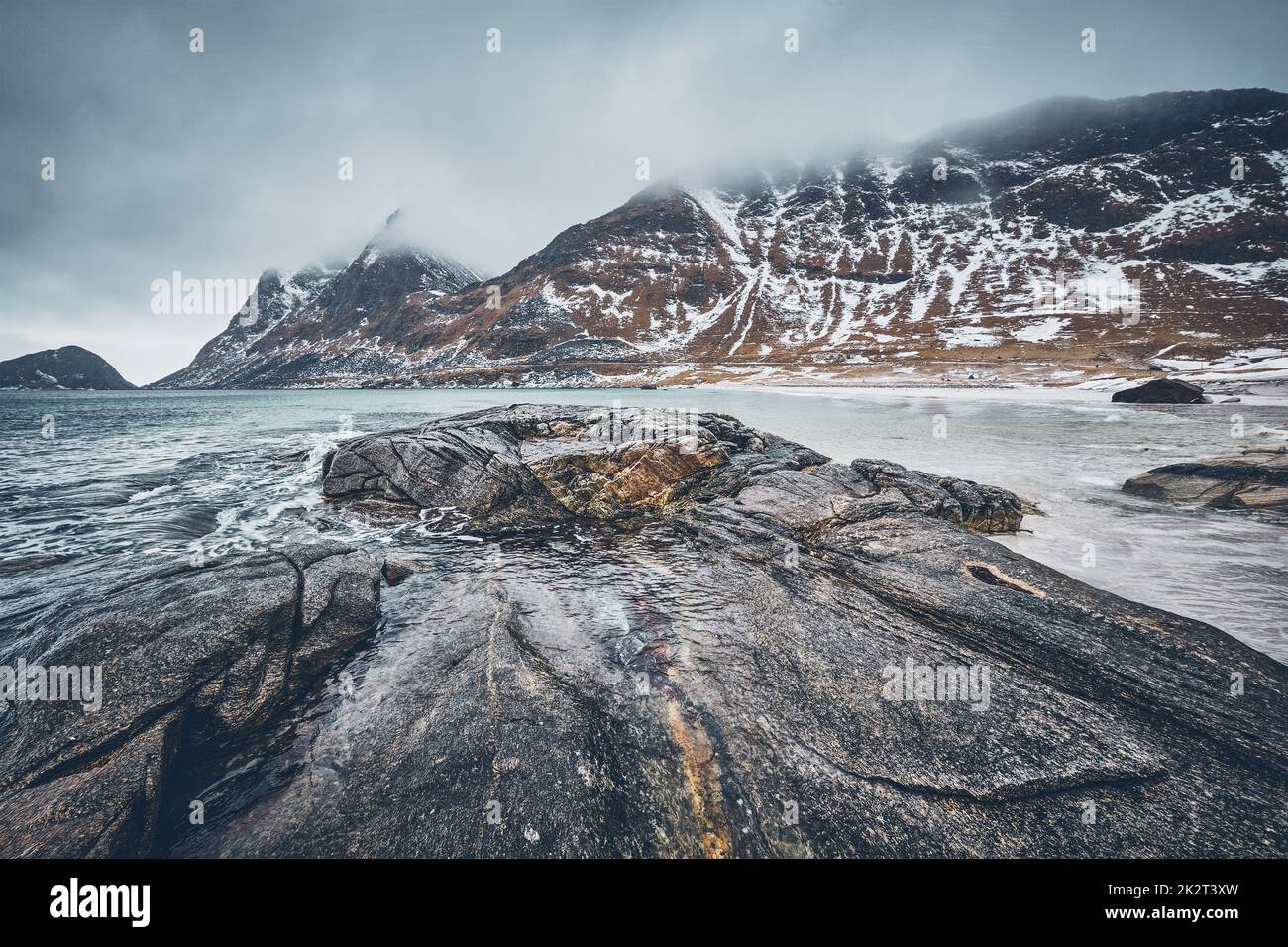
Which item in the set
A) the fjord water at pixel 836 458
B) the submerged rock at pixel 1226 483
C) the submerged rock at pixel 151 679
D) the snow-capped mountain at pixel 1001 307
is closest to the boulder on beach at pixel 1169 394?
the fjord water at pixel 836 458

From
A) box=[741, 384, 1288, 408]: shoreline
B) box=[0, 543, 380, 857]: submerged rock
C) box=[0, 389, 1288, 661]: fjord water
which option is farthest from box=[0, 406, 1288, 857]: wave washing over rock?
box=[741, 384, 1288, 408]: shoreline

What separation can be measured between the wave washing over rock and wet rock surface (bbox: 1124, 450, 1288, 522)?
1060 cm

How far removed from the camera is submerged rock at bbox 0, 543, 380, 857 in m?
4.62

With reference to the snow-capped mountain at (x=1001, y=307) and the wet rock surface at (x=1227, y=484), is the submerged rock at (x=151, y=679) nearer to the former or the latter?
the wet rock surface at (x=1227, y=484)

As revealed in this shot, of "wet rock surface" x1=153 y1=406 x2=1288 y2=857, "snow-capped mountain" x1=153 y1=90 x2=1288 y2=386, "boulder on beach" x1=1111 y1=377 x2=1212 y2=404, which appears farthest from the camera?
"snow-capped mountain" x1=153 y1=90 x2=1288 y2=386

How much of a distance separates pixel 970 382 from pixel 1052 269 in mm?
129766

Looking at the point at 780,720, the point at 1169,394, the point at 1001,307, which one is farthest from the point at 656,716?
the point at 1001,307

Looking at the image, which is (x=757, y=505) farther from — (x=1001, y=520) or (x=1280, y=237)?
(x=1280, y=237)

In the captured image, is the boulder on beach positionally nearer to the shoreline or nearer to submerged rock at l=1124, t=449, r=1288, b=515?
the shoreline

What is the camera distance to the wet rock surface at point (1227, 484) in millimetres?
13242

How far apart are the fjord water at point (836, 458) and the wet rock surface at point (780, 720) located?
1414 millimetres

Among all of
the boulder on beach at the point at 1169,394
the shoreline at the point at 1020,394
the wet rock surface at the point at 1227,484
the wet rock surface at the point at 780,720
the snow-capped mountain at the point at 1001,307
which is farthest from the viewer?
the snow-capped mountain at the point at 1001,307

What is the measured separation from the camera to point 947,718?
589 centimetres

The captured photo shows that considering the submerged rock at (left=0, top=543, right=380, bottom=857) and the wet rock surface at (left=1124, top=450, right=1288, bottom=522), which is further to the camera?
the wet rock surface at (left=1124, top=450, right=1288, bottom=522)
